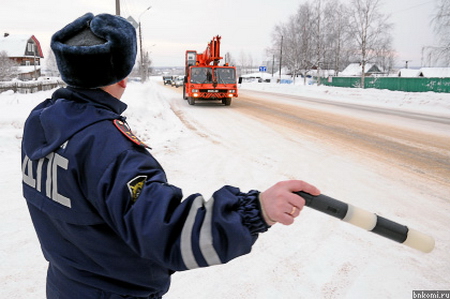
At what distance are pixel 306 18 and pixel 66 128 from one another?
5151 cm

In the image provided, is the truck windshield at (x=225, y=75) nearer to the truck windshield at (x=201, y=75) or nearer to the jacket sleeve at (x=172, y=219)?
the truck windshield at (x=201, y=75)

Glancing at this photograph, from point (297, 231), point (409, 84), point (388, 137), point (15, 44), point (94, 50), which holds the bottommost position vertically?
point (297, 231)

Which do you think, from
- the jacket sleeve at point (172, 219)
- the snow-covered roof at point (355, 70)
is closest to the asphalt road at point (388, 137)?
the jacket sleeve at point (172, 219)

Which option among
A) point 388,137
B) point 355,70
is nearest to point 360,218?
point 388,137

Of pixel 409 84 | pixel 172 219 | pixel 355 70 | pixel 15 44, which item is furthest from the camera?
pixel 355 70

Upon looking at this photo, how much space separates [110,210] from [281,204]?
49cm

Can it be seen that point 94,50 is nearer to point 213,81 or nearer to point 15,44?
point 213,81

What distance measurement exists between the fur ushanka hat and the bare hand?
67cm

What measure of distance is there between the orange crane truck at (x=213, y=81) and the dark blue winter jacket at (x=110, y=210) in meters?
15.8

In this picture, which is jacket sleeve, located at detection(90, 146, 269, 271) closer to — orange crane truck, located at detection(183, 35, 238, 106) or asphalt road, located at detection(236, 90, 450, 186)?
asphalt road, located at detection(236, 90, 450, 186)

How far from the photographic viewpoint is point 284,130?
9727 millimetres

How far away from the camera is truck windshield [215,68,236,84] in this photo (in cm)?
1723

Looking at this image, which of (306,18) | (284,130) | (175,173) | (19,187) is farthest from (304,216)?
(306,18)

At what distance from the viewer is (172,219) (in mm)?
923
